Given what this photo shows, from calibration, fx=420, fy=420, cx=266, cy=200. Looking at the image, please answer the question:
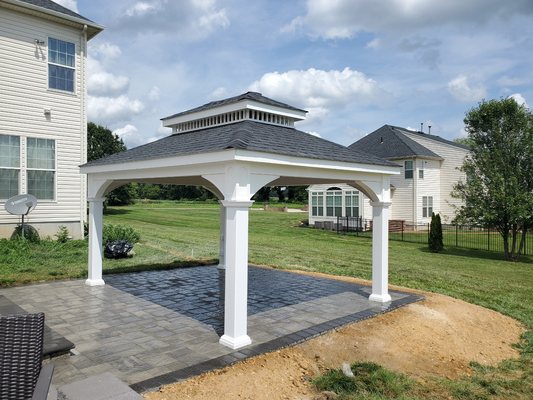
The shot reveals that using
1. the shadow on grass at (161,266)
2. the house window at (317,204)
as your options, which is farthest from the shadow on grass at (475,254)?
the shadow on grass at (161,266)

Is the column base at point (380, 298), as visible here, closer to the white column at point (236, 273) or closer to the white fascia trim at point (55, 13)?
the white column at point (236, 273)

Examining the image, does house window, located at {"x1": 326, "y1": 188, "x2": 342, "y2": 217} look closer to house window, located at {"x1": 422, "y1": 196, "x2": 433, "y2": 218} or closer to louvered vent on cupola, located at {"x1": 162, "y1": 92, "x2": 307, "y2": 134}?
house window, located at {"x1": 422, "y1": 196, "x2": 433, "y2": 218}

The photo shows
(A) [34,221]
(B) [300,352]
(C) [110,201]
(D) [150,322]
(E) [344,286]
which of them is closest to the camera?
(B) [300,352]

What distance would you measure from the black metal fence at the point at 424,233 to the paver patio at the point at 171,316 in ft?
50.8

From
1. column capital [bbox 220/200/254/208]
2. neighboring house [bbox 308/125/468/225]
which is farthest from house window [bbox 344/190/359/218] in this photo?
column capital [bbox 220/200/254/208]

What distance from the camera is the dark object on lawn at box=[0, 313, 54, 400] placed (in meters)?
3.63

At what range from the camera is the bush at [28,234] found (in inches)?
554

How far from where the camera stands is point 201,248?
18.0m

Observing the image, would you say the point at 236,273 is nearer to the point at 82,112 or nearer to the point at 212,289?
the point at 212,289

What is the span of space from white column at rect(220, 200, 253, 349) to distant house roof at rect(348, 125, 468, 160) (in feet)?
82.3

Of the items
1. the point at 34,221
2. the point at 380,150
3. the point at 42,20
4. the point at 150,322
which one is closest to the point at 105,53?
the point at 42,20

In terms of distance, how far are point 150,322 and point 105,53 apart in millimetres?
13469

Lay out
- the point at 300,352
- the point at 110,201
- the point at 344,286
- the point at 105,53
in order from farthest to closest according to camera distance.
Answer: the point at 110,201
the point at 105,53
the point at 344,286
the point at 300,352

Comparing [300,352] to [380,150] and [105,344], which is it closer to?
[105,344]
